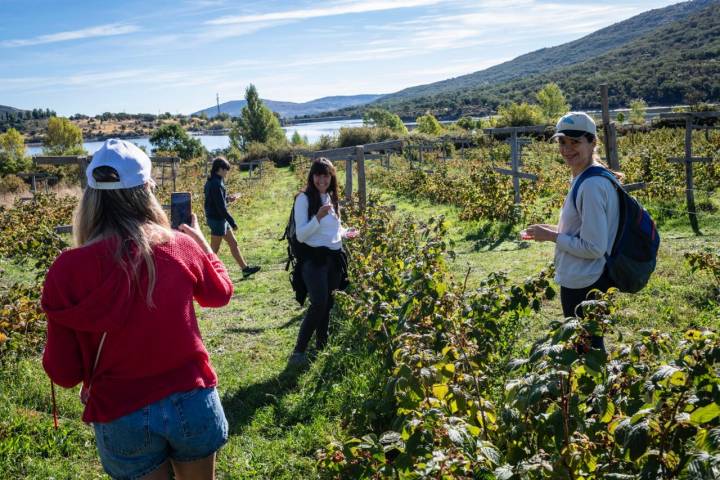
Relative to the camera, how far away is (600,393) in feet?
6.66

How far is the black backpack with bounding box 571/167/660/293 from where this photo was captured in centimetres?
303

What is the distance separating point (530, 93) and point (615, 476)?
18429cm

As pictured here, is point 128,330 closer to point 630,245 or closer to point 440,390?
point 440,390

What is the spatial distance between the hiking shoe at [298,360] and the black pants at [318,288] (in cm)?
4

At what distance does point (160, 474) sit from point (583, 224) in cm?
220

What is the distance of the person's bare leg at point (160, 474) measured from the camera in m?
1.94

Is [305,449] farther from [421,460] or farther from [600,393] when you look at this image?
[600,393]

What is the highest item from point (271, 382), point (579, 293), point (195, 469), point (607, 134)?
point (607, 134)

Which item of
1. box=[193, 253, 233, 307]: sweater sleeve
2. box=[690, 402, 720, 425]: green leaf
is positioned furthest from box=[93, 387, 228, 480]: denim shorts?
box=[690, 402, 720, 425]: green leaf

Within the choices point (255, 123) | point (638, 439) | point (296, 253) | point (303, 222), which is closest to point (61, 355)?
point (638, 439)

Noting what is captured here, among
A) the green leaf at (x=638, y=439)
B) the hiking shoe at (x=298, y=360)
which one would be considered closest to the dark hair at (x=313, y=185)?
the hiking shoe at (x=298, y=360)

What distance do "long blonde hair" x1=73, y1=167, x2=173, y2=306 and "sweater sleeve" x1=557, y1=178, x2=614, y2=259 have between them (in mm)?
2011

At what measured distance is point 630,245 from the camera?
10.0ft

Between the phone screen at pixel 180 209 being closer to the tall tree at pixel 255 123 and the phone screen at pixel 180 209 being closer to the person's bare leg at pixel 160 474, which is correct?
the person's bare leg at pixel 160 474
